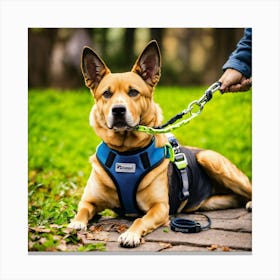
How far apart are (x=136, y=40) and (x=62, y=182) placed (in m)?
1.43

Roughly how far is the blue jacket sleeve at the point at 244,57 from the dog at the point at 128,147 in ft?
2.16

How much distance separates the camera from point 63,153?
16.5 ft

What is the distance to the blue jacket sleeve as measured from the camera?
3.98 m

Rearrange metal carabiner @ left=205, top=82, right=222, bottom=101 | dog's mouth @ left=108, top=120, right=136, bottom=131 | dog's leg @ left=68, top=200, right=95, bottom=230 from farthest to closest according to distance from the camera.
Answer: metal carabiner @ left=205, top=82, right=222, bottom=101
dog's leg @ left=68, top=200, right=95, bottom=230
dog's mouth @ left=108, top=120, right=136, bottom=131

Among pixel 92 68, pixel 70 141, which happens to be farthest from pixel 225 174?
pixel 70 141

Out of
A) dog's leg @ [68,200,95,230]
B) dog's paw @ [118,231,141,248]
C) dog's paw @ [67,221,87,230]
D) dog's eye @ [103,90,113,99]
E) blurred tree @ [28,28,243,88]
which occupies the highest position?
blurred tree @ [28,28,243,88]

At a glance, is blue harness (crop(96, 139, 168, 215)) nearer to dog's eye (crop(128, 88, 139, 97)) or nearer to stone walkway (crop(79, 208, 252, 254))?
stone walkway (crop(79, 208, 252, 254))

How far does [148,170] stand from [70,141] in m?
1.65

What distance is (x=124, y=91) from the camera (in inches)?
142

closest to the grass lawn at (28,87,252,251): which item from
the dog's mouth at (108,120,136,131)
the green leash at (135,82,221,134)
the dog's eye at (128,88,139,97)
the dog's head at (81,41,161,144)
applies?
the green leash at (135,82,221,134)

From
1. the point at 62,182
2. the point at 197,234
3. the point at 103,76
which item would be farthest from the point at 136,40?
the point at 197,234

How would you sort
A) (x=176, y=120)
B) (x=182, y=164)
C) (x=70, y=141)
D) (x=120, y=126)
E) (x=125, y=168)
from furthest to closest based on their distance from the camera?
(x=70, y=141) < (x=182, y=164) < (x=176, y=120) < (x=125, y=168) < (x=120, y=126)

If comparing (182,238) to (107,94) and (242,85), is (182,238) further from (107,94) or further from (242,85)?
(242,85)
